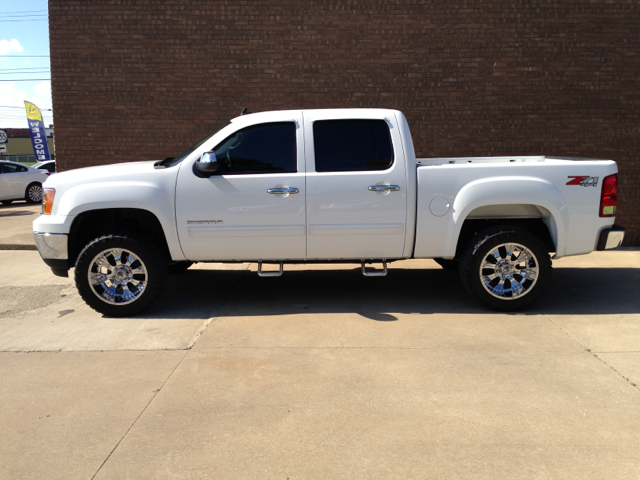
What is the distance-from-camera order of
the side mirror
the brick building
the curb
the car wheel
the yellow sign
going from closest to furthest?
the side mirror < the brick building < the curb < the car wheel < the yellow sign

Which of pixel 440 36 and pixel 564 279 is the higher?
pixel 440 36

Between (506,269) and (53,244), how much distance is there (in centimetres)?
466

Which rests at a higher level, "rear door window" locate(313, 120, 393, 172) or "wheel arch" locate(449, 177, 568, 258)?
"rear door window" locate(313, 120, 393, 172)

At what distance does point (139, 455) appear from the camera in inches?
122

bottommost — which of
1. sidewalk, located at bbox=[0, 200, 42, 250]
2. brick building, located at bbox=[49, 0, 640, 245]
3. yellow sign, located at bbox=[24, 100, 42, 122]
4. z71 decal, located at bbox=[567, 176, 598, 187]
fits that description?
sidewalk, located at bbox=[0, 200, 42, 250]

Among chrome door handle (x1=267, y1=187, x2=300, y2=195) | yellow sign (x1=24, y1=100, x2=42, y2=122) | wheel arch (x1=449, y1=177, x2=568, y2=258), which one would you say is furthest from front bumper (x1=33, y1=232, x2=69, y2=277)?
→ yellow sign (x1=24, y1=100, x2=42, y2=122)

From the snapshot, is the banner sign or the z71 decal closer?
the z71 decal

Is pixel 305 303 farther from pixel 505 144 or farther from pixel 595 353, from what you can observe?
pixel 505 144

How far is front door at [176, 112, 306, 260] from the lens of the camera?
548cm

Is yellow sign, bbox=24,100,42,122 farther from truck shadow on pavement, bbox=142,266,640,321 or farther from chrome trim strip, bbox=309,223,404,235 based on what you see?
chrome trim strip, bbox=309,223,404,235

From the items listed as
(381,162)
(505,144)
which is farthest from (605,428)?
(505,144)

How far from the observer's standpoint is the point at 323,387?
391cm

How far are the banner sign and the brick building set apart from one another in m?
27.9

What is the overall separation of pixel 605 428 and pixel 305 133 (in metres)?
3.72
